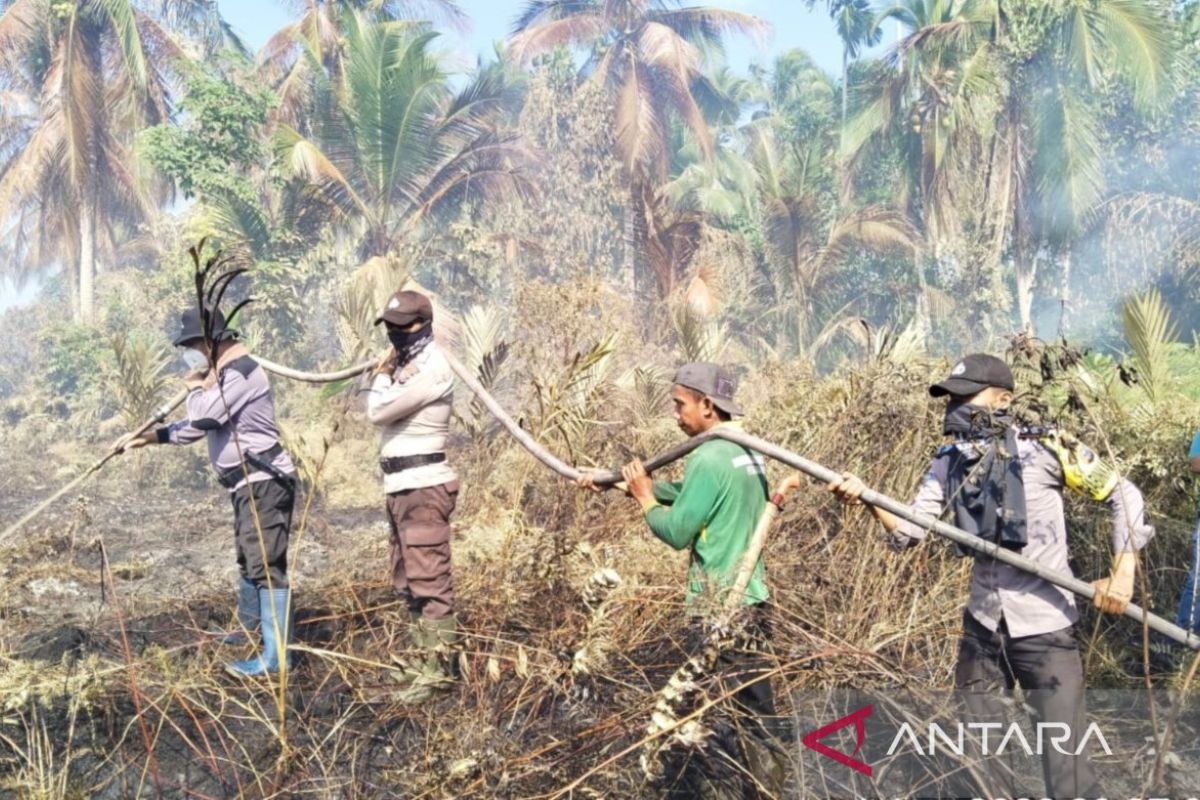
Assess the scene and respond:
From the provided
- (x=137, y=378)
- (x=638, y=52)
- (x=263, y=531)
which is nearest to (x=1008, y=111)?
(x=638, y=52)

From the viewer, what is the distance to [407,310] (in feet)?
13.1

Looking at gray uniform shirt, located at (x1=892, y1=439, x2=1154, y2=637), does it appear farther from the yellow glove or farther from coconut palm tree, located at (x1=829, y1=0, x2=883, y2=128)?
coconut palm tree, located at (x1=829, y1=0, x2=883, y2=128)

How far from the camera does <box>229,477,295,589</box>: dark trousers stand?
4.36m

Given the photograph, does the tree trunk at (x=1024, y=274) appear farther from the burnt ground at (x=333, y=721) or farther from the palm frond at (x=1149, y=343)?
the burnt ground at (x=333, y=721)

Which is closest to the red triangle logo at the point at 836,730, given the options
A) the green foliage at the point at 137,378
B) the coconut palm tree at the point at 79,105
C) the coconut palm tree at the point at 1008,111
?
the green foliage at the point at 137,378

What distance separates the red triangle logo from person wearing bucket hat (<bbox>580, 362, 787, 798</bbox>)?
274mm

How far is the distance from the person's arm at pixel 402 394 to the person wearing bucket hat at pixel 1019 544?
173 centimetres

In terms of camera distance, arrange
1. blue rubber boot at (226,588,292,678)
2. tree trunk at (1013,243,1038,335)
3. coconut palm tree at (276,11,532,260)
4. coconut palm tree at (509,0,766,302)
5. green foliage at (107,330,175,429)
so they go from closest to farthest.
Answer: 1. blue rubber boot at (226,588,292,678)
2. green foliage at (107,330,175,429)
3. coconut palm tree at (276,11,532,260)
4. tree trunk at (1013,243,1038,335)
5. coconut palm tree at (509,0,766,302)

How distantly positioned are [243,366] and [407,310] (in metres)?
0.92

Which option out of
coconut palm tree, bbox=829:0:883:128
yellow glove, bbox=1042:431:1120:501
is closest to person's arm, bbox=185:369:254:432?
yellow glove, bbox=1042:431:1120:501

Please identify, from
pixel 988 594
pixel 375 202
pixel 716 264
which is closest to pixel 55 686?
pixel 988 594

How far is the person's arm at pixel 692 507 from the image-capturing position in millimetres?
3076

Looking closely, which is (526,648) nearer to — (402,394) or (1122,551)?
(402,394)

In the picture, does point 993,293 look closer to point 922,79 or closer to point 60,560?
point 922,79
